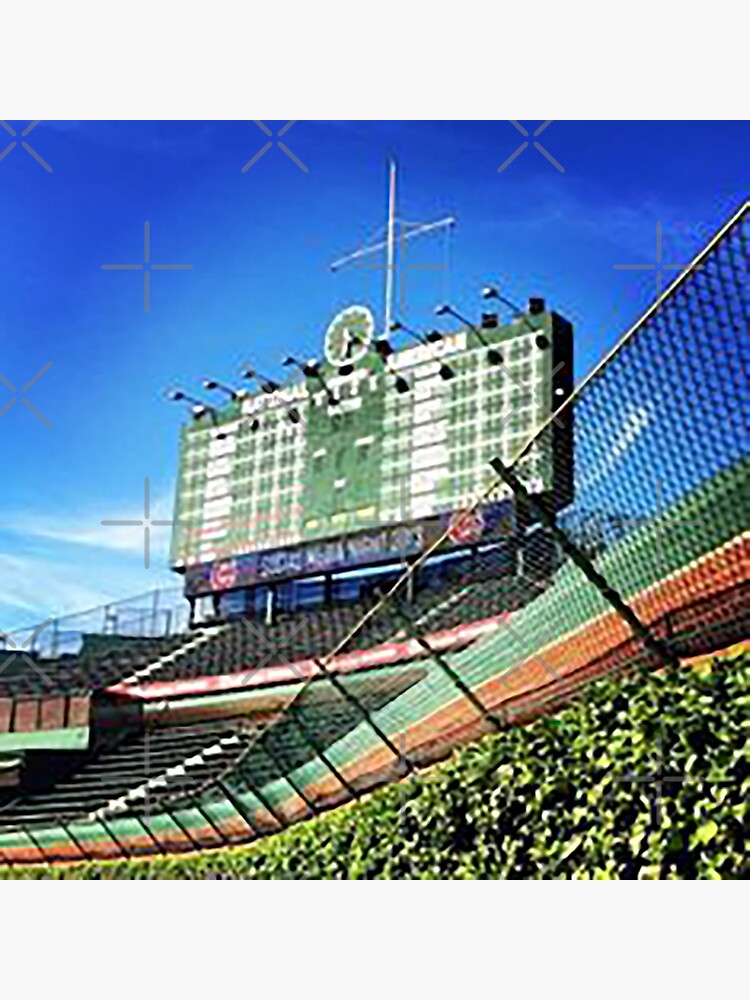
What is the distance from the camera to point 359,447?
1083cm

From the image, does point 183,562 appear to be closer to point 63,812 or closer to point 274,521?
point 274,521

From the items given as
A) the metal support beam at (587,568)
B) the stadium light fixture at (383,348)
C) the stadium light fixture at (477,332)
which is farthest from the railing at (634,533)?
the stadium light fixture at (383,348)

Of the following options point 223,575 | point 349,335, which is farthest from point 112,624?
point 349,335

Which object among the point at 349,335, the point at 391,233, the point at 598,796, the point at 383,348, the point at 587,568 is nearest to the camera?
the point at 598,796

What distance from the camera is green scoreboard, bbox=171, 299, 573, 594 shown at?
9758 millimetres

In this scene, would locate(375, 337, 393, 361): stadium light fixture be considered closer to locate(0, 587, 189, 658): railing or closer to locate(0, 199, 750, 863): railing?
locate(0, 587, 189, 658): railing

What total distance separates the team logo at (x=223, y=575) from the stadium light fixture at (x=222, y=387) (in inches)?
52.2

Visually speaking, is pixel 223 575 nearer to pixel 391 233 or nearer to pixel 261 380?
pixel 261 380

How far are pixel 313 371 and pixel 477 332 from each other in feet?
5.56

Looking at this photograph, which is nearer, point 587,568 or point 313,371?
point 587,568
